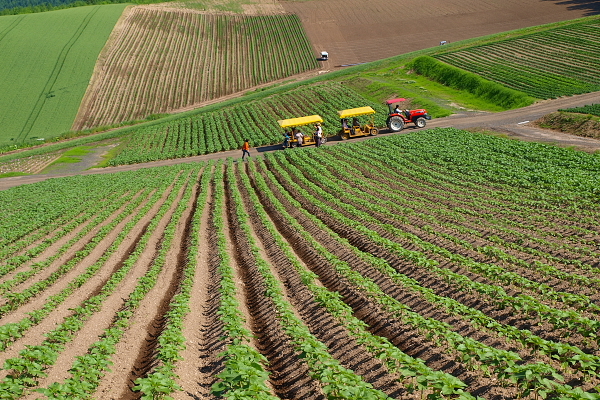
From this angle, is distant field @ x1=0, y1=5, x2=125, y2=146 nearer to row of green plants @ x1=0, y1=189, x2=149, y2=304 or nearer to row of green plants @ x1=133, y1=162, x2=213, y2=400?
row of green plants @ x1=0, y1=189, x2=149, y2=304

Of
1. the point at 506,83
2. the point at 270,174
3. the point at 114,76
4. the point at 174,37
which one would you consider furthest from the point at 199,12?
the point at 270,174

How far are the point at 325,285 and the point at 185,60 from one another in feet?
234

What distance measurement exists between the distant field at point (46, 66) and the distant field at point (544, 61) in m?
50.9

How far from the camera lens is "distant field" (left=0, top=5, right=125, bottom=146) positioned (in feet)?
216

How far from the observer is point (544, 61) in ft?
182

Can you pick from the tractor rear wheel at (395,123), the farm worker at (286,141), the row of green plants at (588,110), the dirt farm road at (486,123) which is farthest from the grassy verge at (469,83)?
the farm worker at (286,141)

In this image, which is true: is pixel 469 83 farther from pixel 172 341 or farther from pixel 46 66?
pixel 46 66

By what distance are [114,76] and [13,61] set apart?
59.1ft

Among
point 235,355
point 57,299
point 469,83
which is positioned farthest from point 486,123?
point 235,355

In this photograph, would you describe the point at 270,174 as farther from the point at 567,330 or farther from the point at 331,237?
the point at 567,330

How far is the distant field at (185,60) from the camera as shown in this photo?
69.2 metres

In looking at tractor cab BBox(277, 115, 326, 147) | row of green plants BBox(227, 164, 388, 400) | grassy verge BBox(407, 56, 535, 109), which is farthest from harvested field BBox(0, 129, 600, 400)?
Answer: grassy verge BBox(407, 56, 535, 109)

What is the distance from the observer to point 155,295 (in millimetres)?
15664

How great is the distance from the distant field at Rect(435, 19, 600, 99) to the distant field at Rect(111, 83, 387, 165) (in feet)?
46.3
